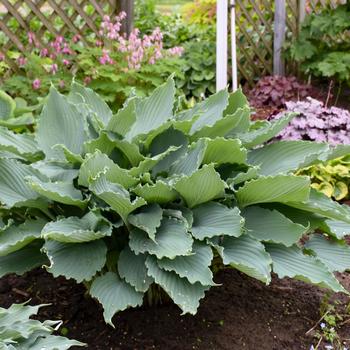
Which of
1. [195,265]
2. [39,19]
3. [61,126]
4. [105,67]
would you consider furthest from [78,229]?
[39,19]

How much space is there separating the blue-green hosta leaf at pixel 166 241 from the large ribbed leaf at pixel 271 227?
12.7 inches

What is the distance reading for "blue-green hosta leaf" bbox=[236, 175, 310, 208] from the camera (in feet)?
7.94

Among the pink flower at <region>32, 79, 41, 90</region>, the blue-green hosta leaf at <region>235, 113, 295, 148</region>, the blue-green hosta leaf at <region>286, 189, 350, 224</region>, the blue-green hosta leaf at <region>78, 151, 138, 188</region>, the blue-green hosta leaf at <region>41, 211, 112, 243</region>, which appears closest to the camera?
the blue-green hosta leaf at <region>41, 211, 112, 243</region>

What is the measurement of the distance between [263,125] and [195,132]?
1.51 feet

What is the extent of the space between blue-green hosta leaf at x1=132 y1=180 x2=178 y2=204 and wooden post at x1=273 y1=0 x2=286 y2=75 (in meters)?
4.95

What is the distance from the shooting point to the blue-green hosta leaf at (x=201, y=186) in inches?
91.4

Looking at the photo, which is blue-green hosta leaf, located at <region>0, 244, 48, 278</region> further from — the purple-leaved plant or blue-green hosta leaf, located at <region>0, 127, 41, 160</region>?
the purple-leaved plant

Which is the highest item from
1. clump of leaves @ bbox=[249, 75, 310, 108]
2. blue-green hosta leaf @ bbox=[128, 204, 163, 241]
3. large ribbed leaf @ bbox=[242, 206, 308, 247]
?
blue-green hosta leaf @ bbox=[128, 204, 163, 241]

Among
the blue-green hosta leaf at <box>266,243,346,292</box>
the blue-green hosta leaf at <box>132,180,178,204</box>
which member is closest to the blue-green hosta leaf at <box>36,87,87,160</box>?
the blue-green hosta leaf at <box>132,180,178,204</box>

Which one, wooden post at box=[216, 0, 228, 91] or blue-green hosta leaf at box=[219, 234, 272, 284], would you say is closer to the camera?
blue-green hosta leaf at box=[219, 234, 272, 284]

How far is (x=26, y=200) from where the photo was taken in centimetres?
246

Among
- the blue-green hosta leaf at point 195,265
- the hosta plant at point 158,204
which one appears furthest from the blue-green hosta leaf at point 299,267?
the blue-green hosta leaf at point 195,265

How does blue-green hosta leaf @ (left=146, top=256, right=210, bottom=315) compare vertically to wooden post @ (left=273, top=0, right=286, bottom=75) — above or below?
above

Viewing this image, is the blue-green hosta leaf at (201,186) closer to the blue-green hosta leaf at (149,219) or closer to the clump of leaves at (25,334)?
the blue-green hosta leaf at (149,219)
